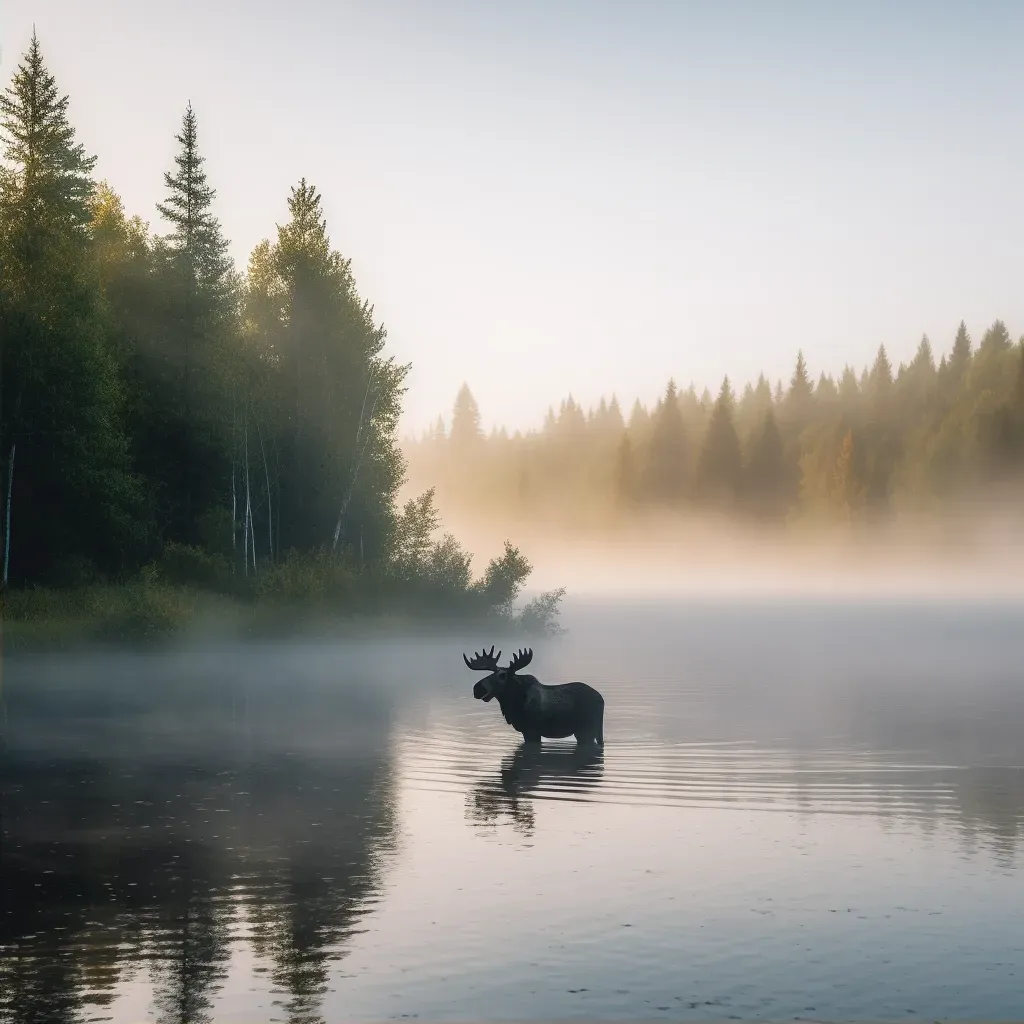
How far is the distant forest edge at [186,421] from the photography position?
185 ft

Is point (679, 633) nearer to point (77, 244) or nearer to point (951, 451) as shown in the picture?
point (77, 244)

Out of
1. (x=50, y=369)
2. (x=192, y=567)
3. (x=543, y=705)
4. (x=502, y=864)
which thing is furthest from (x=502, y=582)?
(x=502, y=864)

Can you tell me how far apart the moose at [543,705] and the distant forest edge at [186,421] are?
103 feet

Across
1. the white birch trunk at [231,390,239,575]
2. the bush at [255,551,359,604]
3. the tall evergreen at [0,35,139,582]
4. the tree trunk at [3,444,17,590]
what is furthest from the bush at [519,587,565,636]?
the tree trunk at [3,444,17,590]

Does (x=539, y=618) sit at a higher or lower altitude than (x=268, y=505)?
lower

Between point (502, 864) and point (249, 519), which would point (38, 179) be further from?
point (502, 864)

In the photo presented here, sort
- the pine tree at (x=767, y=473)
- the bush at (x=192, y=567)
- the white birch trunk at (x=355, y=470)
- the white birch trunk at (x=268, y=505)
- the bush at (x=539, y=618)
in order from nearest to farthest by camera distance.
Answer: the bush at (x=192, y=567), the white birch trunk at (x=268, y=505), the bush at (x=539, y=618), the white birch trunk at (x=355, y=470), the pine tree at (x=767, y=473)

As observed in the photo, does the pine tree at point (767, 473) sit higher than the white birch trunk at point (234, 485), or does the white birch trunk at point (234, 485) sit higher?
the pine tree at point (767, 473)

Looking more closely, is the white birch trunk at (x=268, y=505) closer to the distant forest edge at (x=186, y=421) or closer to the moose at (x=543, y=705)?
the distant forest edge at (x=186, y=421)

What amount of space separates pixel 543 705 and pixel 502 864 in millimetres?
11335

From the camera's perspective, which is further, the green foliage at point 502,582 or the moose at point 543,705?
the green foliage at point 502,582

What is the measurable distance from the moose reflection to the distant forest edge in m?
33.3

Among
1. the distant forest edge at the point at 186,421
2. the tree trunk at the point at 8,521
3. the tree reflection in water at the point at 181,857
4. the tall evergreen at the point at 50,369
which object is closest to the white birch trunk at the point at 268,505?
the distant forest edge at the point at 186,421

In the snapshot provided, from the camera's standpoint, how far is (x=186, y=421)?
67.6 metres
